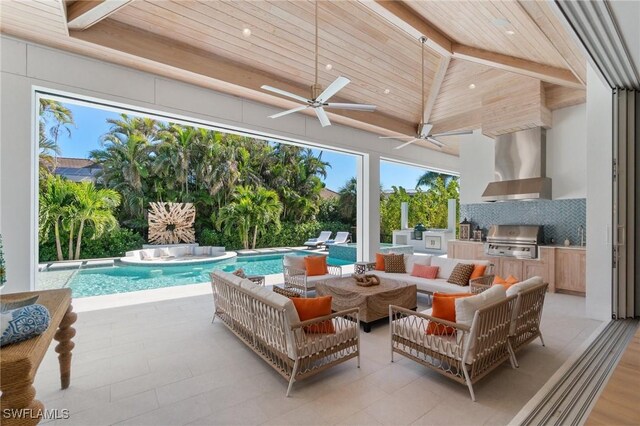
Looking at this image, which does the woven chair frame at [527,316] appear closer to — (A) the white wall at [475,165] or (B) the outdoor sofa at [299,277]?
(B) the outdoor sofa at [299,277]

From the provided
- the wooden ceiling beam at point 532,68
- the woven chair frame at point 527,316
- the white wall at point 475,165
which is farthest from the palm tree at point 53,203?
the woven chair frame at point 527,316

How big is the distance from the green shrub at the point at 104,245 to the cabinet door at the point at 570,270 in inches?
541

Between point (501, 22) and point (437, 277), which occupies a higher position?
point (501, 22)

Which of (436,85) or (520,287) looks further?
(436,85)

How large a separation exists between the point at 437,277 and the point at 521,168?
353 centimetres

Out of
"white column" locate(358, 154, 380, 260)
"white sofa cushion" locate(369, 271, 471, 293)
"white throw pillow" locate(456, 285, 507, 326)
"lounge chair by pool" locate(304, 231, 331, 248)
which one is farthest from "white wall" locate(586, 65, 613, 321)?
"lounge chair by pool" locate(304, 231, 331, 248)

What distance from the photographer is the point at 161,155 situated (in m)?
13.0

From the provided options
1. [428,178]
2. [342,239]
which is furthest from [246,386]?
[428,178]

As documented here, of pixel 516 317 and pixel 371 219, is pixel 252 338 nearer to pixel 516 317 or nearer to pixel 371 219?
pixel 516 317

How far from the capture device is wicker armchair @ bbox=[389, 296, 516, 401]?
8.27 ft

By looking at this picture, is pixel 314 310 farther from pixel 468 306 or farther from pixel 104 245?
pixel 104 245

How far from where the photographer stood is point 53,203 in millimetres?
10023

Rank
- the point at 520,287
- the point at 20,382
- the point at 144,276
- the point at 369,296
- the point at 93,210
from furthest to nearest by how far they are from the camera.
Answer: the point at 93,210, the point at 144,276, the point at 369,296, the point at 520,287, the point at 20,382

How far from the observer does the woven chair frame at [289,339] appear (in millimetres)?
2619
